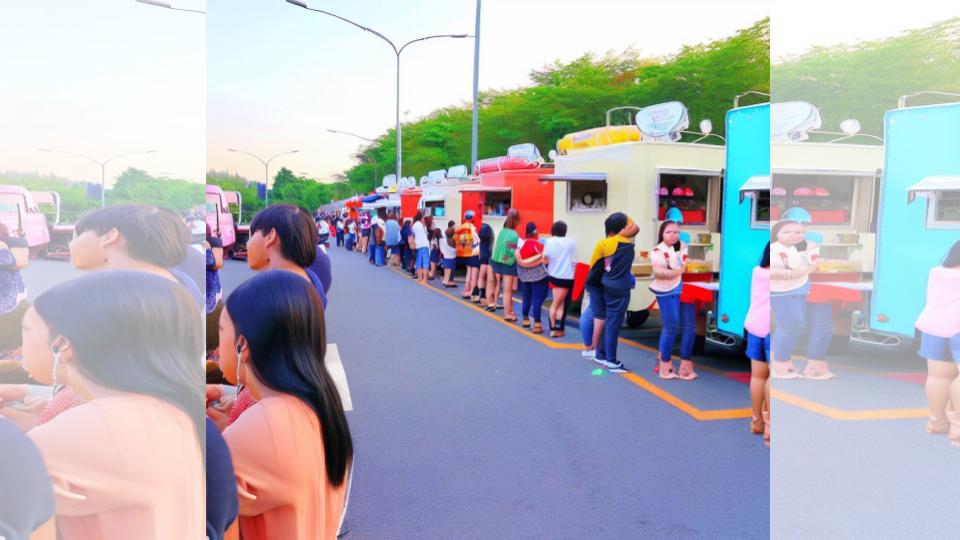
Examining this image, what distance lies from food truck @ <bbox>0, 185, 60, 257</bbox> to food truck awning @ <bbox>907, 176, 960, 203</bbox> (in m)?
4.68

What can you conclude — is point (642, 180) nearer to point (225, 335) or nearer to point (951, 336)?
point (951, 336)

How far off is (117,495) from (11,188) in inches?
18.2

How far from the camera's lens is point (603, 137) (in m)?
7.36

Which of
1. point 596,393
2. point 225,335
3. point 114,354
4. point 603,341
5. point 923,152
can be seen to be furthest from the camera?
point 603,341

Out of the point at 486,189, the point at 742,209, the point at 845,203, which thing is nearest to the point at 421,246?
the point at 486,189

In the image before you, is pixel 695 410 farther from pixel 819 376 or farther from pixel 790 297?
pixel 790 297

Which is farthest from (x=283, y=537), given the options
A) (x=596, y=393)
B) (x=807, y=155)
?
(x=807, y=155)

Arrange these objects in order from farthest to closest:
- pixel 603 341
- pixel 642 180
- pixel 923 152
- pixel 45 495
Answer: pixel 642 180, pixel 603 341, pixel 923 152, pixel 45 495

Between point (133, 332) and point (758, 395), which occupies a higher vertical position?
point (133, 332)

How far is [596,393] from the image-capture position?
492cm

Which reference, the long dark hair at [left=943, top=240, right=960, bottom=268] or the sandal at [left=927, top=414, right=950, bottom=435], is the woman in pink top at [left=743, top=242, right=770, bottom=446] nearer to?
the long dark hair at [left=943, top=240, right=960, bottom=268]

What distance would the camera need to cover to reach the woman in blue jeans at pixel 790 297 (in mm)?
2439

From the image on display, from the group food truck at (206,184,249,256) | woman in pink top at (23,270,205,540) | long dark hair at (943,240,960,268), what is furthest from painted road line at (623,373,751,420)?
woman in pink top at (23,270,205,540)

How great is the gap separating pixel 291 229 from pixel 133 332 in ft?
2.53
